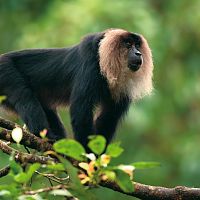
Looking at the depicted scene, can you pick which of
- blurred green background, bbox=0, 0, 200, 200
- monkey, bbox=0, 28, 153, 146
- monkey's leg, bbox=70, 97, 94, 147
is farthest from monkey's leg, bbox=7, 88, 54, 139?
blurred green background, bbox=0, 0, 200, 200

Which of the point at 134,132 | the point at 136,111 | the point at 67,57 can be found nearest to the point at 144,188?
the point at 67,57

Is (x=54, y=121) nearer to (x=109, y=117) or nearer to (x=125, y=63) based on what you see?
(x=109, y=117)

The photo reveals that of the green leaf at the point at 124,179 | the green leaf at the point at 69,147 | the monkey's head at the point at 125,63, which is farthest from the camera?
the monkey's head at the point at 125,63

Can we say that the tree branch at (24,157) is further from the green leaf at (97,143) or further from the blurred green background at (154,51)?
the blurred green background at (154,51)

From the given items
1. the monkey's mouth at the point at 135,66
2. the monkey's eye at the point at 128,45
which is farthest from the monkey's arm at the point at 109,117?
the monkey's eye at the point at 128,45

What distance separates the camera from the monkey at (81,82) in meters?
5.91

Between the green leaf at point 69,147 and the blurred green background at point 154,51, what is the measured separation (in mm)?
8827

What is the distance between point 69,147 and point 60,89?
3.48 meters

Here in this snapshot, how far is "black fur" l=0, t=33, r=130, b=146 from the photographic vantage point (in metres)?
5.87

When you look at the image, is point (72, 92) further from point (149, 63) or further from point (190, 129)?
point (190, 129)

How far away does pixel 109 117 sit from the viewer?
640 centimetres

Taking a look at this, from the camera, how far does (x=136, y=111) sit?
40.8ft

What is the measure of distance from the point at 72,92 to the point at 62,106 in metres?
0.58

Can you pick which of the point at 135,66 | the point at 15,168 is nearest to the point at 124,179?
the point at 15,168
